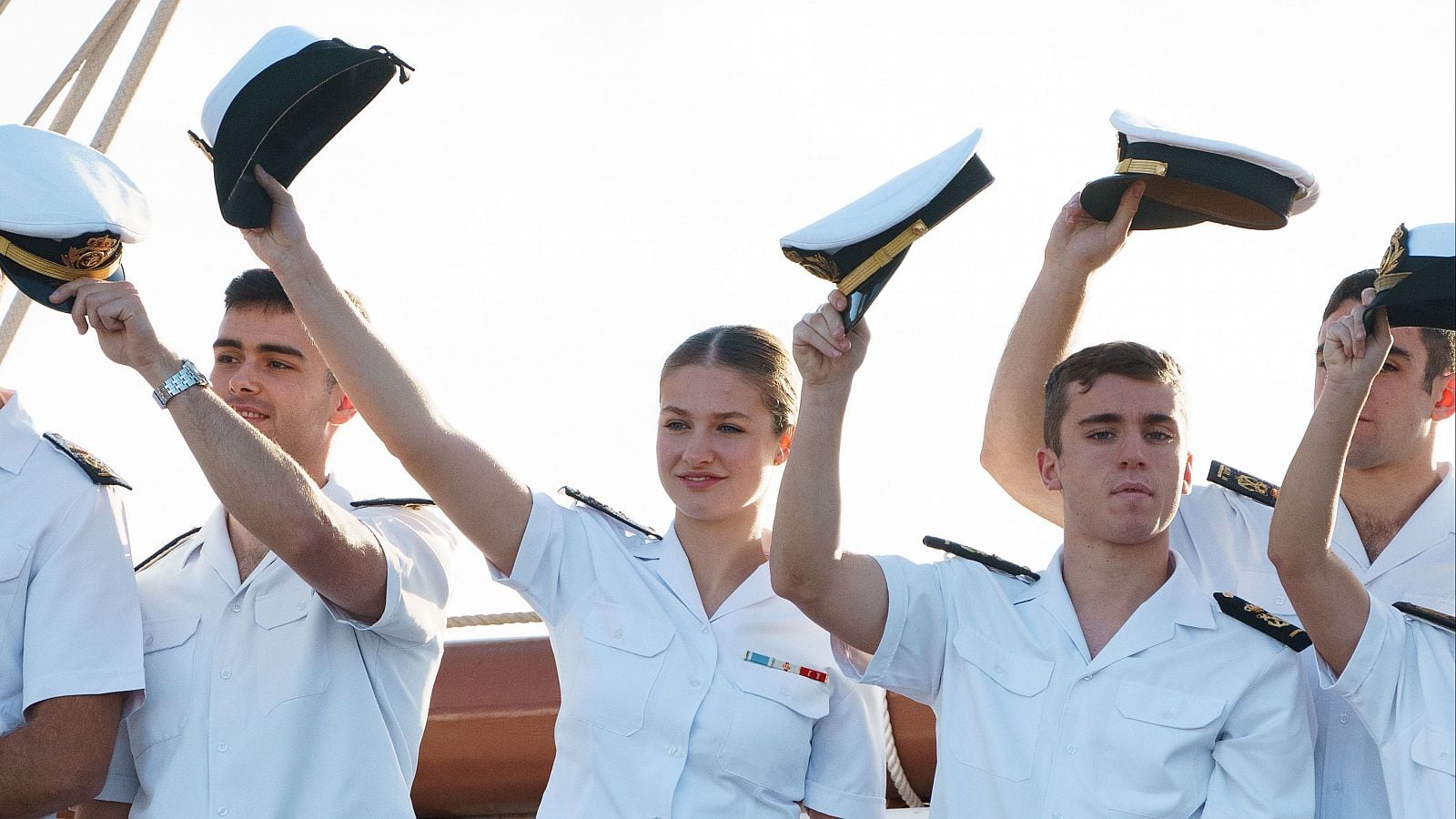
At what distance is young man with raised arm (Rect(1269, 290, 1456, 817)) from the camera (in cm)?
258

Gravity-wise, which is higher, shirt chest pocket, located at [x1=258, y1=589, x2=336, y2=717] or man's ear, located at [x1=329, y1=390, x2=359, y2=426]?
man's ear, located at [x1=329, y1=390, x2=359, y2=426]

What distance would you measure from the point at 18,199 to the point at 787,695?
60.9 inches

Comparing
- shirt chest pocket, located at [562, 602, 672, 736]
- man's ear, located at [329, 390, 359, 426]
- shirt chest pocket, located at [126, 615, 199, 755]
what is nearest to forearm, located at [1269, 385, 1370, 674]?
shirt chest pocket, located at [562, 602, 672, 736]

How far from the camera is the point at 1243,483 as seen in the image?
3.17m

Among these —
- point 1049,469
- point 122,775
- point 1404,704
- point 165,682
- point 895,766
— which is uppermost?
point 1049,469

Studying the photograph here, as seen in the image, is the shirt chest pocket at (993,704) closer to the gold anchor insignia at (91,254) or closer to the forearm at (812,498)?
the forearm at (812,498)

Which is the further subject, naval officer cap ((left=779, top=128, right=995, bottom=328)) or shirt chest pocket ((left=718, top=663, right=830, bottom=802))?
shirt chest pocket ((left=718, top=663, right=830, bottom=802))

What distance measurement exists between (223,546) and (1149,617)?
65.2 inches

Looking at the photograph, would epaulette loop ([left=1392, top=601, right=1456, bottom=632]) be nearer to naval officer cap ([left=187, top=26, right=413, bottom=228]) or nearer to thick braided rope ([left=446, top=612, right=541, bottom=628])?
naval officer cap ([left=187, top=26, right=413, bottom=228])

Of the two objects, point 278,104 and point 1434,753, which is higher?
point 278,104

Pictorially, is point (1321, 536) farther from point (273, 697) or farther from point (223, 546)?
point (223, 546)

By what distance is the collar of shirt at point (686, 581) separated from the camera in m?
3.11

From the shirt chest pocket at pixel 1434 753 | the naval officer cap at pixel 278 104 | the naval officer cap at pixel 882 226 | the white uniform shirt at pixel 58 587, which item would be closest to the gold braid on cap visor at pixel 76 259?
the naval officer cap at pixel 278 104

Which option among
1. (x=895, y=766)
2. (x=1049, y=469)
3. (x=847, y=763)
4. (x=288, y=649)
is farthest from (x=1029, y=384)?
(x=288, y=649)
